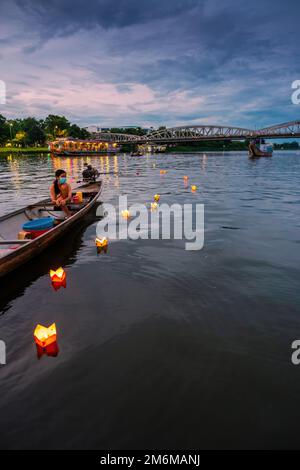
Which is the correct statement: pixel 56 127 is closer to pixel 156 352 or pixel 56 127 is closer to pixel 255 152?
pixel 255 152

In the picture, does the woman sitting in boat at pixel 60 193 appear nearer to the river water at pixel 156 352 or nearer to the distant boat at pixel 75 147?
the river water at pixel 156 352

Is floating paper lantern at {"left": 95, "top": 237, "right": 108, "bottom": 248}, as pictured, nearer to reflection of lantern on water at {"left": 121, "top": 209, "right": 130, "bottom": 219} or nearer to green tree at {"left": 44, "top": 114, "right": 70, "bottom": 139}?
reflection of lantern on water at {"left": 121, "top": 209, "right": 130, "bottom": 219}

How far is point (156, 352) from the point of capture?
4.75 metres

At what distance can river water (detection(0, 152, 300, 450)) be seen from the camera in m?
3.49

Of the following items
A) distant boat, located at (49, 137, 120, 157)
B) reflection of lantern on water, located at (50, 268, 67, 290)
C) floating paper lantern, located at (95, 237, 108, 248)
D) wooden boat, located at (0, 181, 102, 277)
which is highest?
distant boat, located at (49, 137, 120, 157)

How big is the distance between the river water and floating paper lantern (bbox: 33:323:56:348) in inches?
10.3

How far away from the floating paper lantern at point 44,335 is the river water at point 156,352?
261 millimetres

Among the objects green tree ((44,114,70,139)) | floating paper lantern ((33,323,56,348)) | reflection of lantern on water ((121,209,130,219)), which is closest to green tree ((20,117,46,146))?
green tree ((44,114,70,139))

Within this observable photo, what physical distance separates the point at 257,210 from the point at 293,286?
9286 mm

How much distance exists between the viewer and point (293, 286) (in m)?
6.75

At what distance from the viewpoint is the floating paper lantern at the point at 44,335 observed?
4.70 meters

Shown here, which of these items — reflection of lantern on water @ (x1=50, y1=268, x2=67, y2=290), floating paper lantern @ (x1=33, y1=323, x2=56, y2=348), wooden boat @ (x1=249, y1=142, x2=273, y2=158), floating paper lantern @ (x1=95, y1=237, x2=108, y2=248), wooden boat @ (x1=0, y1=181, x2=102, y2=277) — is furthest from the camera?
wooden boat @ (x1=249, y1=142, x2=273, y2=158)
